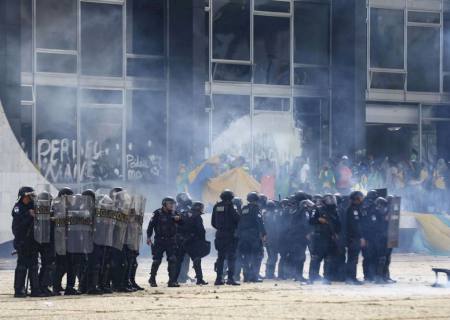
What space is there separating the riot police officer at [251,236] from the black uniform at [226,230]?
718 mm

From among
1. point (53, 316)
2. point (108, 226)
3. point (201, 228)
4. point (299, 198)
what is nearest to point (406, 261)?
point (299, 198)

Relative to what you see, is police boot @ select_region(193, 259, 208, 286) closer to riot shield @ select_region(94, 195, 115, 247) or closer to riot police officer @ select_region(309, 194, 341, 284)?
riot police officer @ select_region(309, 194, 341, 284)

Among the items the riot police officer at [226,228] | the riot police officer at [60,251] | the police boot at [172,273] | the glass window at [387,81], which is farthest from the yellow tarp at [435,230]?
the riot police officer at [60,251]

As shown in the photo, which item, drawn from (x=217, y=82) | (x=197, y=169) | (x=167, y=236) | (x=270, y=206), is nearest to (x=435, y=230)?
(x=197, y=169)

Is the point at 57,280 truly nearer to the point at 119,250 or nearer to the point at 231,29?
the point at 119,250

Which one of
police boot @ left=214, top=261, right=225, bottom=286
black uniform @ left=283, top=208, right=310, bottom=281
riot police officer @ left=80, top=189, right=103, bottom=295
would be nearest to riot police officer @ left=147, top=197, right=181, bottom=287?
police boot @ left=214, top=261, right=225, bottom=286

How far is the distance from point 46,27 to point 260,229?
43.6 ft

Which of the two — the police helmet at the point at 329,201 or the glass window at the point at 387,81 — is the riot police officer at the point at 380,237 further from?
the glass window at the point at 387,81

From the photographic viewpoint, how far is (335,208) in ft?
77.7

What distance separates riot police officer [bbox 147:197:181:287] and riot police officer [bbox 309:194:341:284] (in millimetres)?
2774

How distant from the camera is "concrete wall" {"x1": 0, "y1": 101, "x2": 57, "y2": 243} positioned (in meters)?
28.8

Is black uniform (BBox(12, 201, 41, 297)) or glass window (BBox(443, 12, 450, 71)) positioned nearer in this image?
black uniform (BBox(12, 201, 41, 297))

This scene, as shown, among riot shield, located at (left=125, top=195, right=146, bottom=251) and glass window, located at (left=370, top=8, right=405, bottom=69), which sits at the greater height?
glass window, located at (left=370, top=8, right=405, bottom=69)

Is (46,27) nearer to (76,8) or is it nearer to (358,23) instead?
(76,8)
